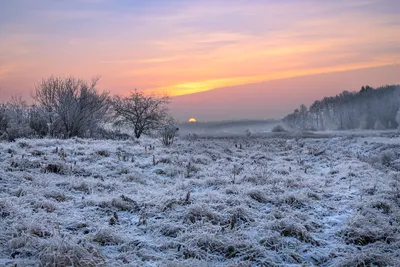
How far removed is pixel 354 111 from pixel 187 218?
70701 mm

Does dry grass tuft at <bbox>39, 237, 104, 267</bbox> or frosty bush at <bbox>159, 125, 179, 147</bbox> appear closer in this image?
dry grass tuft at <bbox>39, 237, 104, 267</bbox>

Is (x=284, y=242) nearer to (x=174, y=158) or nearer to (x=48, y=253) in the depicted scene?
(x=48, y=253)

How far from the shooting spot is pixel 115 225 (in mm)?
5965

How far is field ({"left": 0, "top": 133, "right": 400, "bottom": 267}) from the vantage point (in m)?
4.81

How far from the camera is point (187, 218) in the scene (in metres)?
6.28

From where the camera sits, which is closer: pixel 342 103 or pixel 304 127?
pixel 342 103

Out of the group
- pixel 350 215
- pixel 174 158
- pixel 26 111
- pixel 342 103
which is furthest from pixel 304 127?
pixel 350 215

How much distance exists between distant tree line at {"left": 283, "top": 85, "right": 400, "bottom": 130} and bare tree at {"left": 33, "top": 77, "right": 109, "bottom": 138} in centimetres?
4999

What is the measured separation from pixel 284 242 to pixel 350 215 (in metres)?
2.23

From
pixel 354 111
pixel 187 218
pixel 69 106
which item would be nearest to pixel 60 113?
pixel 69 106

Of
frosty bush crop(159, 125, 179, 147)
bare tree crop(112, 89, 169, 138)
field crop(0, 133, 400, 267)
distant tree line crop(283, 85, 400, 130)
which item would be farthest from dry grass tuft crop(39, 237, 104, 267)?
distant tree line crop(283, 85, 400, 130)

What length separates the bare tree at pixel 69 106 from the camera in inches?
974

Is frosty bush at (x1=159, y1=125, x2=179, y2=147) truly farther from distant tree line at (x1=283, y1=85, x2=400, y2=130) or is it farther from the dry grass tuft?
distant tree line at (x1=283, y1=85, x2=400, y2=130)

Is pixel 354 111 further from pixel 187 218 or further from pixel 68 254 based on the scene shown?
pixel 68 254
